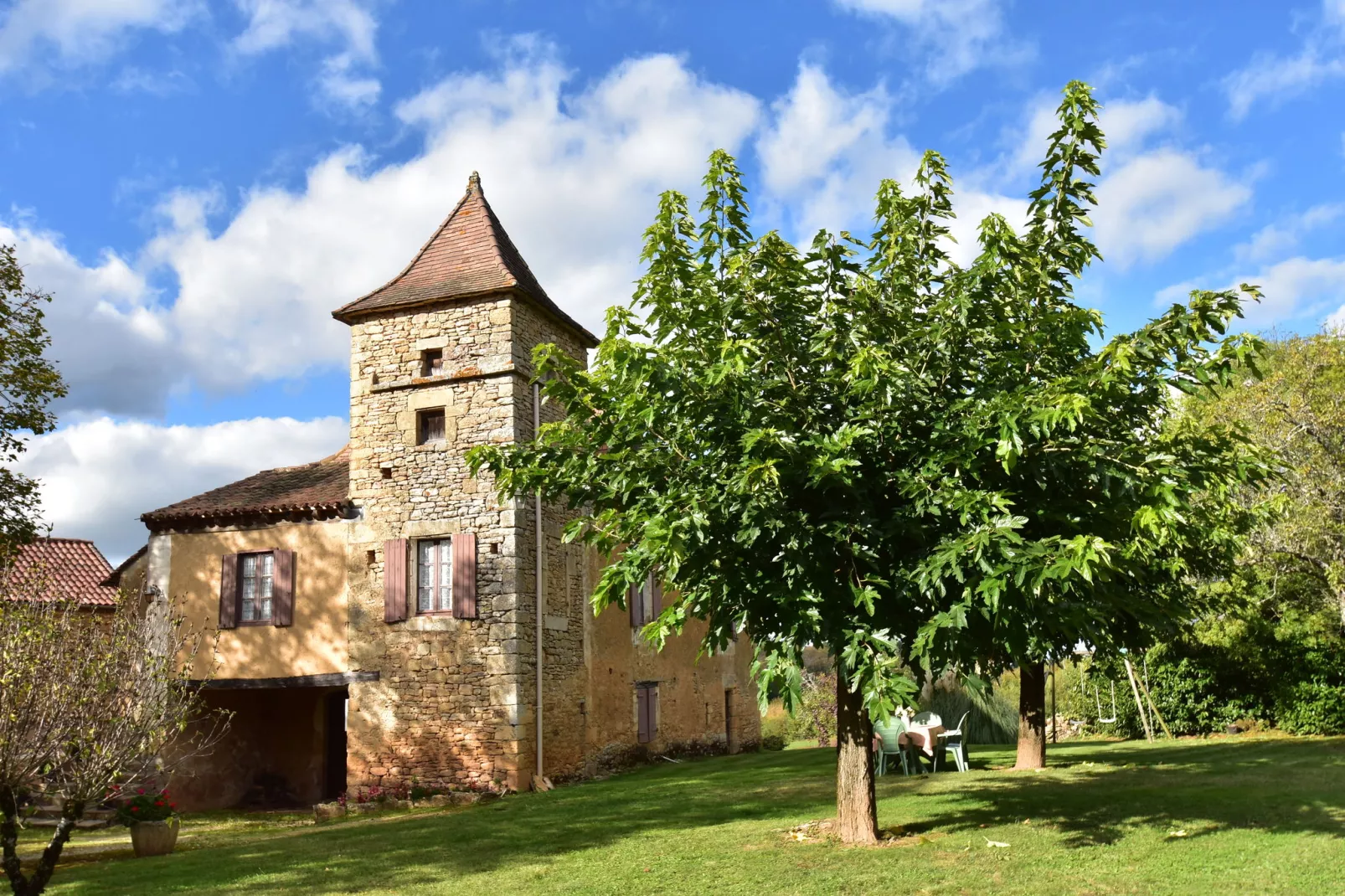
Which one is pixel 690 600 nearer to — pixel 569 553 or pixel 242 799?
pixel 569 553

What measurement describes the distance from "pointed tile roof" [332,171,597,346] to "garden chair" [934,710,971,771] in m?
9.46

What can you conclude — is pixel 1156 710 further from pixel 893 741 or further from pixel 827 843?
pixel 827 843

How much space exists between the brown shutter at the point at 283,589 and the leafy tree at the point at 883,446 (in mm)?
9656

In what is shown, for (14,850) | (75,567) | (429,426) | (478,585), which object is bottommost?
(14,850)

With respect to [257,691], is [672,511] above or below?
above

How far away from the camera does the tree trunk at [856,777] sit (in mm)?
9422

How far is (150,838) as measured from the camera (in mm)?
12109

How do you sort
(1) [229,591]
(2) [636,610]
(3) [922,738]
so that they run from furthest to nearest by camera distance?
(2) [636,610] → (1) [229,591] → (3) [922,738]

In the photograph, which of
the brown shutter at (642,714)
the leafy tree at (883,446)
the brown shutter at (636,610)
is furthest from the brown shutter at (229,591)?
the leafy tree at (883,446)

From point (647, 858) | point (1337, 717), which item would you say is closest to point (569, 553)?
point (647, 858)

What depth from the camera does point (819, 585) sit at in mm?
8094

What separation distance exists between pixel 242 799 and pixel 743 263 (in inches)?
615

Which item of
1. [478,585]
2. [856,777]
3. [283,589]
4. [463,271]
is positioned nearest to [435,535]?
[478,585]

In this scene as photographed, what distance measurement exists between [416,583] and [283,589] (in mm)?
2525
